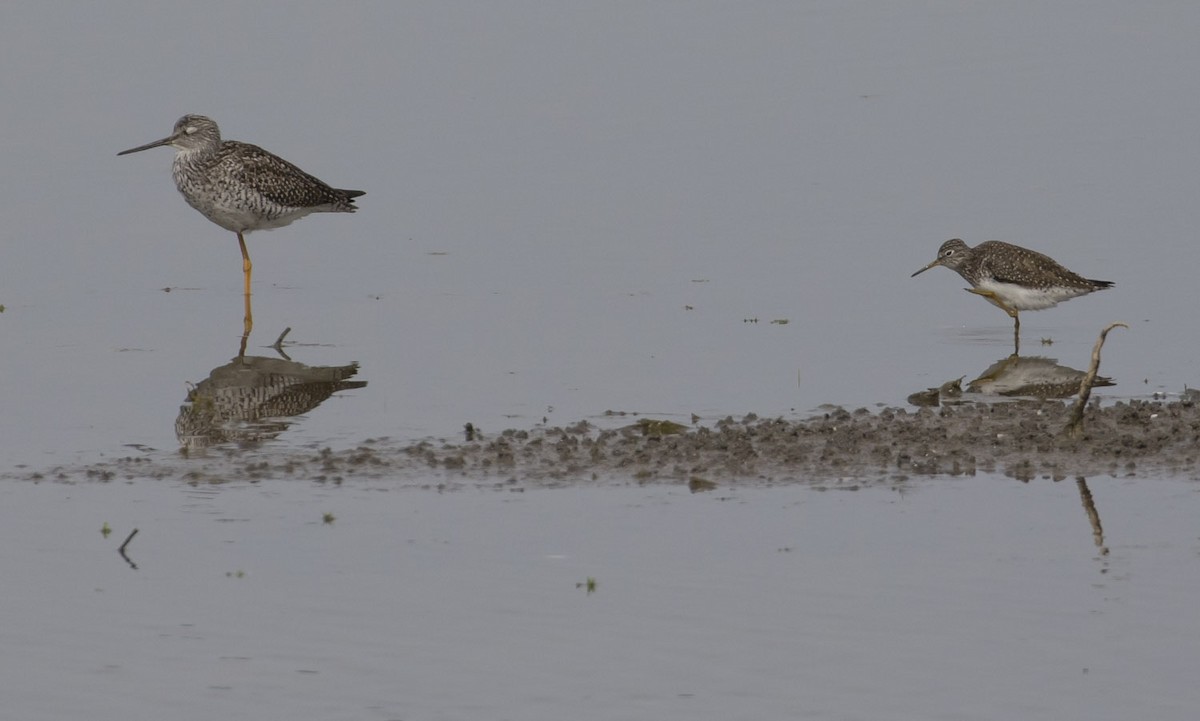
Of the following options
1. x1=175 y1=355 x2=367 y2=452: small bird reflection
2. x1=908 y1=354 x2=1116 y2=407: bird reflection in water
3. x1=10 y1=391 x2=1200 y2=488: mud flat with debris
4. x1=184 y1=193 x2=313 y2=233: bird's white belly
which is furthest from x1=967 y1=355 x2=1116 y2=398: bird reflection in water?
x1=184 y1=193 x2=313 y2=233: bird's white belly

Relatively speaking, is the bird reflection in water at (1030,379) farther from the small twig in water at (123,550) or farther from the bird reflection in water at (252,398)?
the small twig in water at (123,550)

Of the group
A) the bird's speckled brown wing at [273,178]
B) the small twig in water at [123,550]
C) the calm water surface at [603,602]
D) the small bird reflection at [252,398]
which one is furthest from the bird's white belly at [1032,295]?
the small twig in water at [123,550]

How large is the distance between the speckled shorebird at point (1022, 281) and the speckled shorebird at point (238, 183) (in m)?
6.91

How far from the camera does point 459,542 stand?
426 inches

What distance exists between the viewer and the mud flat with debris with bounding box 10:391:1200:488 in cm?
1224

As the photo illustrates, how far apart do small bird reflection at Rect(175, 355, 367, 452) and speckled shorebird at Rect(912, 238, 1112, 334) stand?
241 inches

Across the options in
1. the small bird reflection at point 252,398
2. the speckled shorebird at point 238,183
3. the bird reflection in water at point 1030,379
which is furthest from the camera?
the speckled shorebird at point 238,183

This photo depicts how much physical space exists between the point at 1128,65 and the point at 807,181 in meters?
8.56

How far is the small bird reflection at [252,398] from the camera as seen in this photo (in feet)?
44.1

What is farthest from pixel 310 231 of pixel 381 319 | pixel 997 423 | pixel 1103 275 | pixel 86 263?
pixel 997 423

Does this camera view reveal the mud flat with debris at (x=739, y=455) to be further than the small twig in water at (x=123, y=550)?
Yes

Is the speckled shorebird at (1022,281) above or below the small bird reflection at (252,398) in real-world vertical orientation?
above

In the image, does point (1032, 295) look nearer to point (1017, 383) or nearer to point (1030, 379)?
point (1030, 379)

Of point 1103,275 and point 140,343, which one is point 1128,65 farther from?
point 140,343
